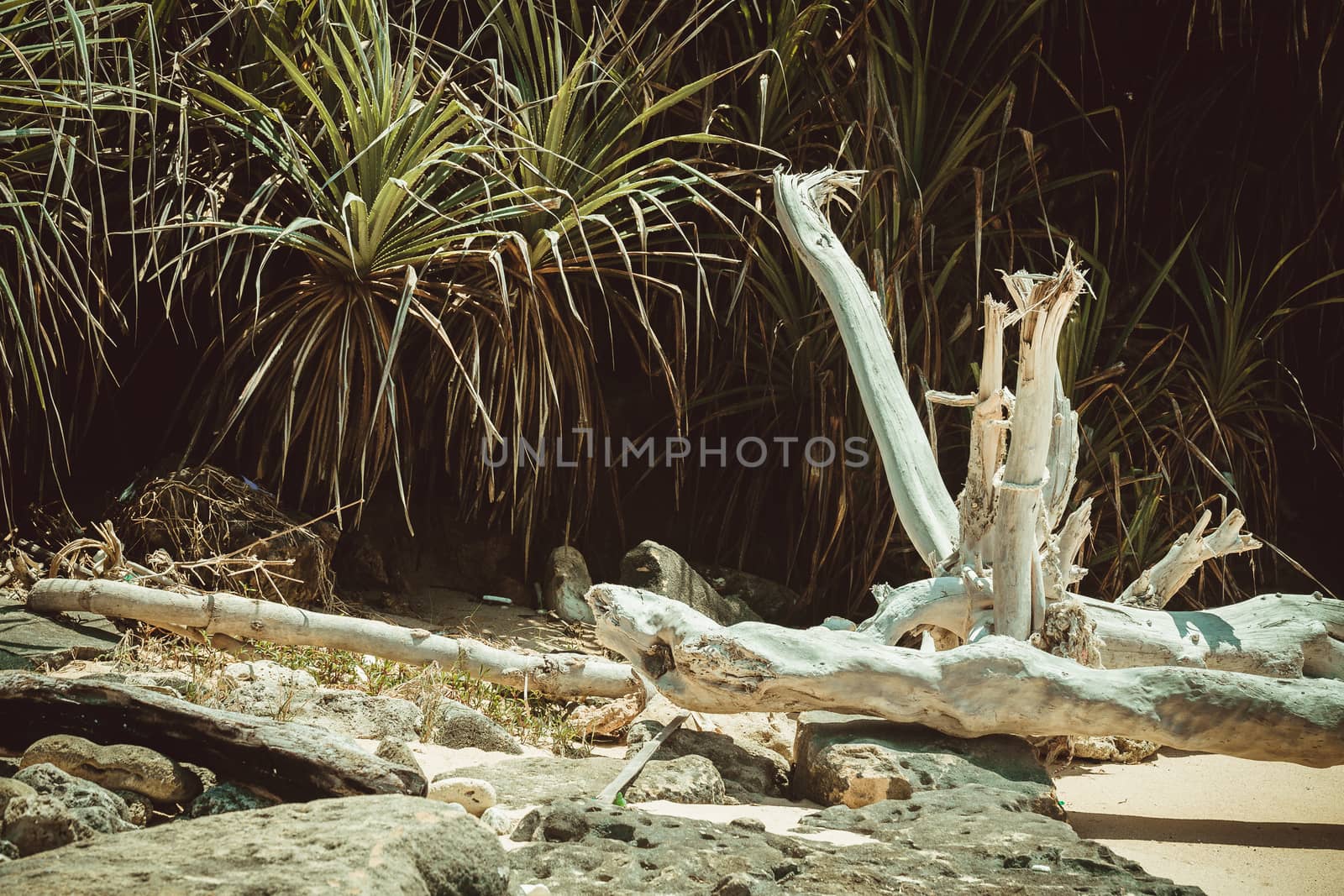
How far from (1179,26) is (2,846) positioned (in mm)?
5852

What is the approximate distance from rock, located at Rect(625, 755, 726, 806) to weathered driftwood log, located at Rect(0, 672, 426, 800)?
1.85 ft

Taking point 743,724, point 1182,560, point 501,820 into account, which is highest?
point 1182,560

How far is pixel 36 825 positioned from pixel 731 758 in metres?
1.60

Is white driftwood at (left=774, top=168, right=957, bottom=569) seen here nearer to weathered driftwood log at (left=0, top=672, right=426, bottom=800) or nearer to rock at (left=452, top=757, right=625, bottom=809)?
rock at (left=452, top=757, right=625, bottom=809)

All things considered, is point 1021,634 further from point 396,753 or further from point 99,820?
point 99,820

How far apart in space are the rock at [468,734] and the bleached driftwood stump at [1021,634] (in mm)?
370

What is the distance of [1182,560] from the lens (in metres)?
3.44

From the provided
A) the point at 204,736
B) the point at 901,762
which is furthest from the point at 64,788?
the point at 901,762

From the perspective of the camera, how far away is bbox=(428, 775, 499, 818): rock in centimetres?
225

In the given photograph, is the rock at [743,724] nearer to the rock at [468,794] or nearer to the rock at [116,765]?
the rock at [468,794]

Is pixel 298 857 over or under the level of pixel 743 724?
over

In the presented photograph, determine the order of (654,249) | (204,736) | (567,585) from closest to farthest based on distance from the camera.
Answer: (204,736), (567,585), (654,249)

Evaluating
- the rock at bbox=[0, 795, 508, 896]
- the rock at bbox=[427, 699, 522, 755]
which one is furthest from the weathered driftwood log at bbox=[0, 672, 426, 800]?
the rock at bbox=[427, 699, 522, 755]

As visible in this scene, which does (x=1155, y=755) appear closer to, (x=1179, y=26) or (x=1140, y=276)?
(x=1140, y=276)
